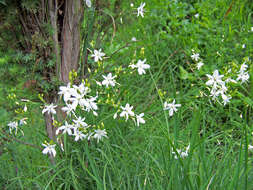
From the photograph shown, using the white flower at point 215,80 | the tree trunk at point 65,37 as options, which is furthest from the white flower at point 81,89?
the white flower at point 215,80

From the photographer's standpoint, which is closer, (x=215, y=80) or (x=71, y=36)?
(x=215, y=80)

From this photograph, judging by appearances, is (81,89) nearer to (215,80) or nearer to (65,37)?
(65,37)

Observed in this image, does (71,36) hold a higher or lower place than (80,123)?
higher

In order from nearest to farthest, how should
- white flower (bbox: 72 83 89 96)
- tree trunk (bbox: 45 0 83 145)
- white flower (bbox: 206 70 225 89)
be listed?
white flower (bbox: 72 83 89 96)
white flower (bbox: 206 70 225 89)
tree trunk (bbox: 45 0 83 145)

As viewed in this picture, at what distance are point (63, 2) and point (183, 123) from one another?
1670 millimetres

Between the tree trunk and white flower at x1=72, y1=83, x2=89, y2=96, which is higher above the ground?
the tree trunk

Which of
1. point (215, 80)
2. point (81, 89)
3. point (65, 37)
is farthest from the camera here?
point (65, 37)

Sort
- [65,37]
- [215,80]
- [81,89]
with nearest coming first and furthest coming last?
1. [81,89]
2. [215,80]
3. [65,37]

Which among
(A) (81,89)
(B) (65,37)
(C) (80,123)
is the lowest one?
(C) (80,123)

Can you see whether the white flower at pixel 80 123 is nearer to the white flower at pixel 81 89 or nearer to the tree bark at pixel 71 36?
the white flower at pixel 81 89

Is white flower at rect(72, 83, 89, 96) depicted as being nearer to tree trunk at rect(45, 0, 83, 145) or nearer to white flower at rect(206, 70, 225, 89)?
tree trunk at rect(45, 0, 83, 145)

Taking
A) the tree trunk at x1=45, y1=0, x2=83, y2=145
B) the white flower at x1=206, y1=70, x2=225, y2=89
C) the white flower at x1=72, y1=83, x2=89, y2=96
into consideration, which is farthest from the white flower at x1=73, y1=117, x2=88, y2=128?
the white flower at x1=206, y1=70, x2=225, y2=89

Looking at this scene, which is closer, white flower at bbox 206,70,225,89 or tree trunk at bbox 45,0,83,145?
white flower at bbox 206,70,225,89

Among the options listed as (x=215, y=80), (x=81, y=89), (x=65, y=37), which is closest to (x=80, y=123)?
(x=81, y=89)
